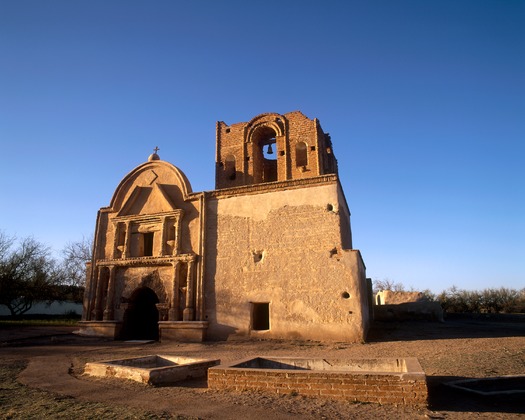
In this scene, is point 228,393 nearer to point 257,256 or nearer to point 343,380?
point 343,380

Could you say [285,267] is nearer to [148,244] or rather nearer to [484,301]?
[148,244]

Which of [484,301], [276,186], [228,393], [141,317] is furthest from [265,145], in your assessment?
[484,301]

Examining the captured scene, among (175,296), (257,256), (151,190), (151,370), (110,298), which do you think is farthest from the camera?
(151,190)

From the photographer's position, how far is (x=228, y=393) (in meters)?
5.59

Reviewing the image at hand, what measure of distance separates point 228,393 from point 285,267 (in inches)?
322

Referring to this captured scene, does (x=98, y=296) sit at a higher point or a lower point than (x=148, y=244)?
lower

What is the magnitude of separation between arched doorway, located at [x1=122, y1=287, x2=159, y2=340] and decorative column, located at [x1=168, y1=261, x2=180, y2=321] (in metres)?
1.92

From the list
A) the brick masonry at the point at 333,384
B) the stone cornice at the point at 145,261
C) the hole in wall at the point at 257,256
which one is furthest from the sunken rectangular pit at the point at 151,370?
the stone cornice at the point at 145,261

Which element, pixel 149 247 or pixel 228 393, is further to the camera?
pixel 149 247

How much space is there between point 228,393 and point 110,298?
12028 millimetres

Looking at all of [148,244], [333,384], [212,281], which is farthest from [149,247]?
[333,384]

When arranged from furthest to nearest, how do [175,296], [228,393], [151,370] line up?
[175,296], [151,370], [228,393]

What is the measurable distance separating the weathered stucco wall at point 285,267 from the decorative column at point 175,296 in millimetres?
1275

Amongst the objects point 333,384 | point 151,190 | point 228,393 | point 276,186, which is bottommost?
point 228,393
